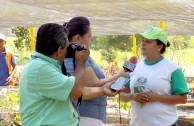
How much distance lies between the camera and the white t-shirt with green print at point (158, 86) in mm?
3080

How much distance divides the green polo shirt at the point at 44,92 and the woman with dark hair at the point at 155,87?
993 mm

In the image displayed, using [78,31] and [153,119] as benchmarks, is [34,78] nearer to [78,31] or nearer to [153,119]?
[78,31]

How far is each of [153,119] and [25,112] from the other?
3.88 ft

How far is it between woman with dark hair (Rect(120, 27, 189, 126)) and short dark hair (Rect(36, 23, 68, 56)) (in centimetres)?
105

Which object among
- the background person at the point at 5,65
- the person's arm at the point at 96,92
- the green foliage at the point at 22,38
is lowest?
the green foliage at the point at 22,38

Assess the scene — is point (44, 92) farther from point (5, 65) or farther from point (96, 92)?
point (5, 65)

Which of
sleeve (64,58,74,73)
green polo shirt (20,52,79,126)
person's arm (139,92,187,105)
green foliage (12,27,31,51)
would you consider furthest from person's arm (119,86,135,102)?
green foliage (12,27,31,51)

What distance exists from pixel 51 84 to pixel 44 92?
0.06 metres

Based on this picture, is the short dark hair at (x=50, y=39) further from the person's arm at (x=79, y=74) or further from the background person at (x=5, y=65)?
the background person at (x=5, y=65)

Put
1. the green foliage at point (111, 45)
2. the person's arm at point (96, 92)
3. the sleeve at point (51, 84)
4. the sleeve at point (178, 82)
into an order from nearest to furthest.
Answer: the sleeve at point (51, 84), the person's arm at point (96, 92), the sleeve at point (178, 82), the green foliage at point (111, 45)

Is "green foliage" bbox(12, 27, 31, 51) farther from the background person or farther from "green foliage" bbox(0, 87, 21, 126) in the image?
"green foliage" bbox(0, 87, 21, 126)

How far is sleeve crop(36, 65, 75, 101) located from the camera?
2.20 m

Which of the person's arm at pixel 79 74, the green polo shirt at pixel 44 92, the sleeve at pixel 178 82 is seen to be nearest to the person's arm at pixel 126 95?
the sleeve at pixel 178 82

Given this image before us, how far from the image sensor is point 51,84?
2.20 m
